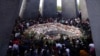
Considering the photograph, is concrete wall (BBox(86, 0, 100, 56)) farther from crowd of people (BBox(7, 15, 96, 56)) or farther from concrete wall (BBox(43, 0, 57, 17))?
concrete wall (BBox(43, 0, 57, 17))

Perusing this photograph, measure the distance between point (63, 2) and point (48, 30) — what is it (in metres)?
7.13

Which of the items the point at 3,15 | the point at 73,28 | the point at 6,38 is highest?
the point at 3,15

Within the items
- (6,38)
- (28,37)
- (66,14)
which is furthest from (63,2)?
(6,38)

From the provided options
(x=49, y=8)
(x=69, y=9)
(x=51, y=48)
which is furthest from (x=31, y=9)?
(x=51, y=48)

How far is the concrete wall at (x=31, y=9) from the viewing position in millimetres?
26797

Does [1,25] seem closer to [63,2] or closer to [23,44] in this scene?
[23,44]

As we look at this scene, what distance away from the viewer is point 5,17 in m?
13.9

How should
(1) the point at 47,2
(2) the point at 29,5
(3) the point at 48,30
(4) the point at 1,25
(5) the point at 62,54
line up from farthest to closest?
1. (1) the point at 47,2
2. (2) the point at 29,5
3. (3) the point at 48,30
4. (5) the point at 62,54
5. (4) the point at 1,25

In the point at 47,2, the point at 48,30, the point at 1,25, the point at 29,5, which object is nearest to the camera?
the point at 1,25

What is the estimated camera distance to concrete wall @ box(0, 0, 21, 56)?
13781 millimetres

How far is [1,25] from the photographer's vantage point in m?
13.8

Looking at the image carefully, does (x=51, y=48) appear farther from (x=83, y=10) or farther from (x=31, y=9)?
(x=83, y=10)

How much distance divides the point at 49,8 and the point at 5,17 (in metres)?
14.9

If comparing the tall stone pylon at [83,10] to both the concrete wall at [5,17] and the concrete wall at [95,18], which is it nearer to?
the concrete wall at [95,18]
